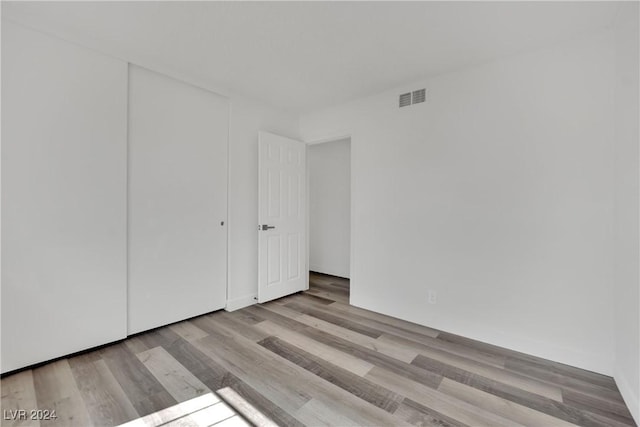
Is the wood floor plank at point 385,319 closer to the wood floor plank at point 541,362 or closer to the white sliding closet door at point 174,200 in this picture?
the wood floor plank at point 541,362

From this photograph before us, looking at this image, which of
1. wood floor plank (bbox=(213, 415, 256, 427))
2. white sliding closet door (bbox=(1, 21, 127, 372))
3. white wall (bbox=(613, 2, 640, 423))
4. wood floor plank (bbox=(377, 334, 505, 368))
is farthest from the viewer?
wood floor plank (bbox=(377, 334, 505, 368))

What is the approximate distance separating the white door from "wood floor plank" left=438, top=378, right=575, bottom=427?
223cm

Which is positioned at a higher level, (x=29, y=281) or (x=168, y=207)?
(x=168, y=207)

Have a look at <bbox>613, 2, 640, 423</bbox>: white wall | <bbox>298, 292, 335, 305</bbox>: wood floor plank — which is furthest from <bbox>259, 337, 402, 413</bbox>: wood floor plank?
<bbox>613, 2, 640, 423</bbox>: white wall

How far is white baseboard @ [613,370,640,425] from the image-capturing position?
62.9 inches

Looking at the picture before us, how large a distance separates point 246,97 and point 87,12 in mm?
1632

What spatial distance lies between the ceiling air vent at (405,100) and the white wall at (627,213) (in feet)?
5.01

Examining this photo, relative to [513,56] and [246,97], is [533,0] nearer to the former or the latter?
[513,56]

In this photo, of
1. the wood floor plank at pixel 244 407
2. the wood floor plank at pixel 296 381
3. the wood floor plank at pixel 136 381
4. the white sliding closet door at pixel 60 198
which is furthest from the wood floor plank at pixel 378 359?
the white sliding closet door at pixel 60 198

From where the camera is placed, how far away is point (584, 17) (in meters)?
1.94

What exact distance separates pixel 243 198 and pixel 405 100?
2.15m

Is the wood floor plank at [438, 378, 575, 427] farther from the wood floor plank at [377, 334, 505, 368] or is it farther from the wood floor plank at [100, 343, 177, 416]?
the wood floor plank at [100, 343, 177, 416]

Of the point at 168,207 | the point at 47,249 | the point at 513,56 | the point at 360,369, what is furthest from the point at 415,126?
the point at 47,249

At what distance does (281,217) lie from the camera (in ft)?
12.1
